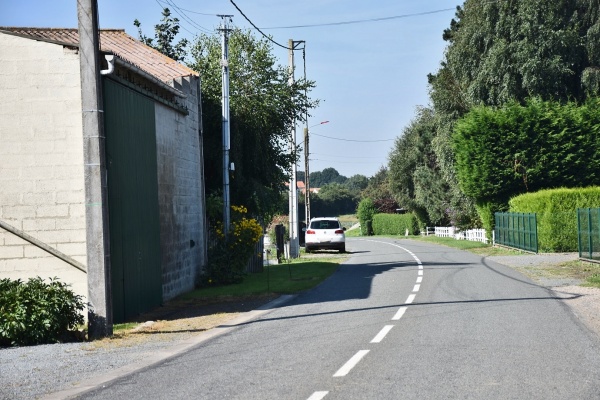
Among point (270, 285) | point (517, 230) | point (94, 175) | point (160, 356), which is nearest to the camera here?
point (160, 356)

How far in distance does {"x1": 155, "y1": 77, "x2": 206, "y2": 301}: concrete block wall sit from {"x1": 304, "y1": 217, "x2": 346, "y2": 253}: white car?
58.4ft

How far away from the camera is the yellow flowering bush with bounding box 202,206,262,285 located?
22.5m

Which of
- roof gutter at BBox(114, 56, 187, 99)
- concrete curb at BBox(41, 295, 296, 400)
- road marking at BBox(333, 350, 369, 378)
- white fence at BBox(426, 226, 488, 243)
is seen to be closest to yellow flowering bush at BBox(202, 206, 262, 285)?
roof gutter at BBox(114, 56, 187, 99)

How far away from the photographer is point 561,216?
3312 cm

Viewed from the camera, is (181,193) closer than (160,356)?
No

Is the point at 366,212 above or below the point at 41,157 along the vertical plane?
below

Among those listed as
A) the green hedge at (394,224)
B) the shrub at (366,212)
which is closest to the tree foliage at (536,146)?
the green hedge at (394,224)

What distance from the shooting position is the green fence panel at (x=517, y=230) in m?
34.2

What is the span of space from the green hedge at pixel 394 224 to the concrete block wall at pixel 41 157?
68.4 m

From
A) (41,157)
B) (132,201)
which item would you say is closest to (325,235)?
(132,201)

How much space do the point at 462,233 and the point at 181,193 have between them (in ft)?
138

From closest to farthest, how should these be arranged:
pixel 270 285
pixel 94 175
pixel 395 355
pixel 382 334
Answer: pixel 395 355, pixel 382 334, pixel 94 175, pixel 270 285

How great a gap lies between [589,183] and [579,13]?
10.4 m

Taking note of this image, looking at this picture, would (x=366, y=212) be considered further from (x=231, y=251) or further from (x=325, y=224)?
(x=231, y=251)
